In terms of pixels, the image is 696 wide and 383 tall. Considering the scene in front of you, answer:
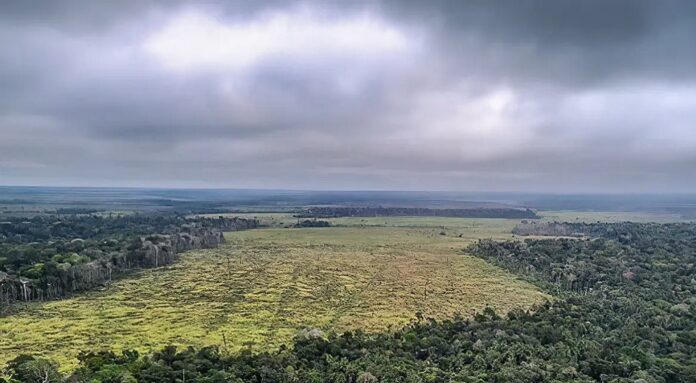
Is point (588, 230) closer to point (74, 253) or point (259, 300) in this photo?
point (259, 300)

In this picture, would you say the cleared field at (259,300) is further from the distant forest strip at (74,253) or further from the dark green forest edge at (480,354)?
the dark green forest edge at (480,354)

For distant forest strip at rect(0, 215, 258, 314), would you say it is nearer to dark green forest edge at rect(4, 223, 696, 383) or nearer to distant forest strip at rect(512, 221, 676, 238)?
dark green forest edge at rect(4, 223, 696, 383)

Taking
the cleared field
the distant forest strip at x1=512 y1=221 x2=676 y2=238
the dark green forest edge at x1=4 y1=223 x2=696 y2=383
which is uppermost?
the distant forest strip at x1=512 y1=221 x2=676 y2=238

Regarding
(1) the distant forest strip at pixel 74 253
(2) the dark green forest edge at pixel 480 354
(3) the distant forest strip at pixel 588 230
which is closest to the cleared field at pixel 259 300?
(1) the distant forest strip at pixel 74 253

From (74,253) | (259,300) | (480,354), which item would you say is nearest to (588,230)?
→ (259,300)

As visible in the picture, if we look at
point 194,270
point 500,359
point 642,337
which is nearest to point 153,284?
point 194,270

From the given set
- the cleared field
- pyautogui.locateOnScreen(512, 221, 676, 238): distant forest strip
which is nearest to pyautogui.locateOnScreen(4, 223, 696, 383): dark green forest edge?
the cleared field

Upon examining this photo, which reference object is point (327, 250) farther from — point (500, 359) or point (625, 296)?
point (500, 359)
